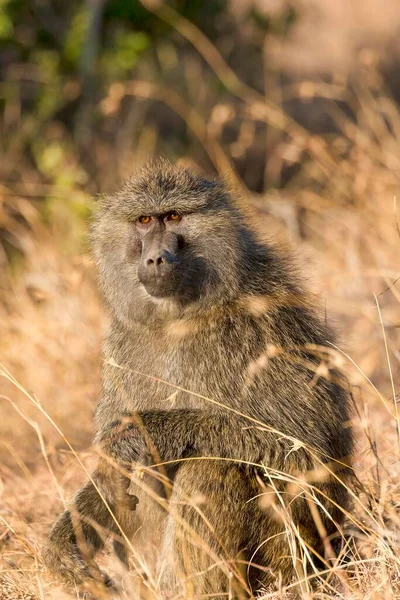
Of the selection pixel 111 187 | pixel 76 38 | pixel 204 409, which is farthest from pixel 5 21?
pixel 204 409

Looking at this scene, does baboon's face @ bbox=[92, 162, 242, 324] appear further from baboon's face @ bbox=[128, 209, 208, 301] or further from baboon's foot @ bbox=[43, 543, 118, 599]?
baboon's foot @ bbox=[43, 543, 118, 599]

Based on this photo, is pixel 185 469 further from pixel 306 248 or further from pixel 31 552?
pixel 306 248

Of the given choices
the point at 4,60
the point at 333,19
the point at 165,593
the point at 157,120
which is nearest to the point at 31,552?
the point at 165,593

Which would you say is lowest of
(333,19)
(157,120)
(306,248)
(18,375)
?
(18,375)

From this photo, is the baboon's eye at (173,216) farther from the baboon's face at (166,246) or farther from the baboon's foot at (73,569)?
the baboon's foot at (73,569)

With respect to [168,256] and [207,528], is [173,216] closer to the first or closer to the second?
[168,256]

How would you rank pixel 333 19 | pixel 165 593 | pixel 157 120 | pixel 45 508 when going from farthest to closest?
pixel 333 19 → pixel 157 120 → pixel 45 508 → pixel 165 593

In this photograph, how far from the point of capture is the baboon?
119 inches

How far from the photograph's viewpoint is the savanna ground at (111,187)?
11.2ft

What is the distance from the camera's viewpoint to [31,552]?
3.24 metres

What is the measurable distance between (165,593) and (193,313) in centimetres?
92

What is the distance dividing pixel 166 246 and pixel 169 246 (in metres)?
0.01

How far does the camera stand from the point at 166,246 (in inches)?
129

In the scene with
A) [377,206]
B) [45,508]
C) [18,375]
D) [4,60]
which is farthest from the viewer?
[4,60]
